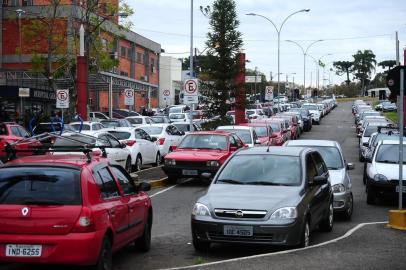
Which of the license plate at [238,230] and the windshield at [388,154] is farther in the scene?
the windshield at [388,154]

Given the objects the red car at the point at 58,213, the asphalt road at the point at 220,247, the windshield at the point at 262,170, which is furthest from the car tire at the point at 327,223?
the red car at the point at 58,213

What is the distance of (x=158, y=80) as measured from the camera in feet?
301

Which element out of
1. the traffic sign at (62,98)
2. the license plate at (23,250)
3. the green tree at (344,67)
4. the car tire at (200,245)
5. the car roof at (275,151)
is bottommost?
the car tire at (200,245)

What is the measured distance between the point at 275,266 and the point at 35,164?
3.15 meters

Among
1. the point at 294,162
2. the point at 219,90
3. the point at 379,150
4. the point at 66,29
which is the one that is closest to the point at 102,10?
the point at 66,29

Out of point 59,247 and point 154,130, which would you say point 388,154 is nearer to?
point 59,247

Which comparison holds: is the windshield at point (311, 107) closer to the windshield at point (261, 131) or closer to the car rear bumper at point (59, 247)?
the windshield at point (261, 131)

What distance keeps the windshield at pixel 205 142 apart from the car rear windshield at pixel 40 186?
12.7 meters

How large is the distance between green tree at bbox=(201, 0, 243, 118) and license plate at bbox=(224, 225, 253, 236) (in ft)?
100

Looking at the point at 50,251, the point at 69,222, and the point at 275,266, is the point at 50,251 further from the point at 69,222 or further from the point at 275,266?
the point at 275,266

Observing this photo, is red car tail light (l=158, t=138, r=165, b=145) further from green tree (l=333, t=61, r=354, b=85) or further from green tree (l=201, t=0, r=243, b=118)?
green tree (l=333, t=61, r=354, b=85)

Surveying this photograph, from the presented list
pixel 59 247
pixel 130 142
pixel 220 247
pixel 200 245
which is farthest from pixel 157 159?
pixel 59 247

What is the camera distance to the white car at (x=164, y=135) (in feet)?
90.9

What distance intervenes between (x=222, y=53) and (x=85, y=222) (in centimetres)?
3277
